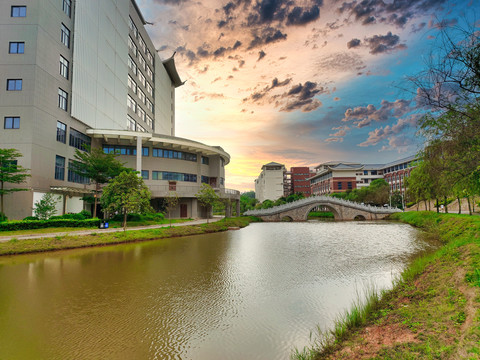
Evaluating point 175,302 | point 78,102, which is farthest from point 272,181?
point 175,302

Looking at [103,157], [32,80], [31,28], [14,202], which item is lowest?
[14,202]

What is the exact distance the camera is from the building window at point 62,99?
2720 cm

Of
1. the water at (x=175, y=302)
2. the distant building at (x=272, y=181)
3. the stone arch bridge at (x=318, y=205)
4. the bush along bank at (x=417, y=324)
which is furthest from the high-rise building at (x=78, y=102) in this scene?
the distant building at (x=272, y=181)

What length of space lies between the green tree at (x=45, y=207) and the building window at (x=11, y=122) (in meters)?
6.52

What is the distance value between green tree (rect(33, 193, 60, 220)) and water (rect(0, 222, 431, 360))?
377 inches

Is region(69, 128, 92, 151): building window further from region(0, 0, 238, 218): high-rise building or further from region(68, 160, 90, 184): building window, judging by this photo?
region(68, 160, 90, 184): building window

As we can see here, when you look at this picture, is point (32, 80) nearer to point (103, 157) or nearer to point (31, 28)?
point (31, 28)

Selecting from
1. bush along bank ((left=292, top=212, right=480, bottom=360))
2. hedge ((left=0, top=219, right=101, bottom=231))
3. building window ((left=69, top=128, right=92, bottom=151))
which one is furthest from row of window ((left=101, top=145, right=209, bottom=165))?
bush along bank ((left=292, top=212, right=480, bottom=360))

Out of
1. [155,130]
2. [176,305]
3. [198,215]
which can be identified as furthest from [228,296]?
[155,130]

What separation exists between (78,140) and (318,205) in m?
40.8

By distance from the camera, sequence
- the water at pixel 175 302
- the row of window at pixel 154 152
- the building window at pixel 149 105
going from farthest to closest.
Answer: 1. the building window at pixel 149 105
2. the row of window at pixel 154 152
3. the water at pixel 175 302

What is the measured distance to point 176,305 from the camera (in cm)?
762

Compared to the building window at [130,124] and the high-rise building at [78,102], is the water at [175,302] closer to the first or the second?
the high-rise building at [78,102]

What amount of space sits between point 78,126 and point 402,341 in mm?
33779
